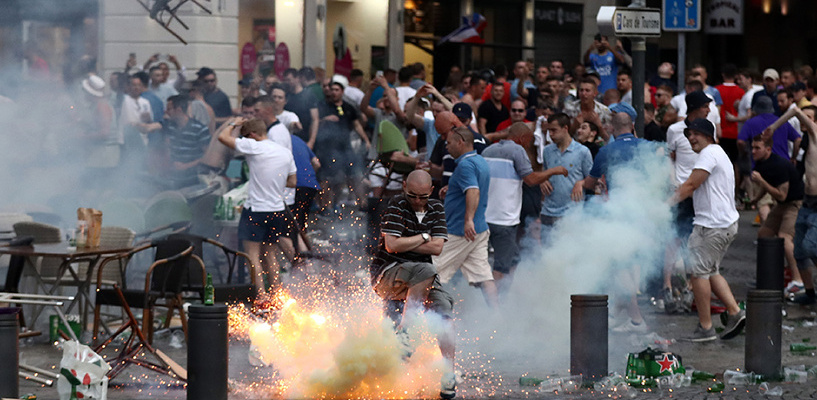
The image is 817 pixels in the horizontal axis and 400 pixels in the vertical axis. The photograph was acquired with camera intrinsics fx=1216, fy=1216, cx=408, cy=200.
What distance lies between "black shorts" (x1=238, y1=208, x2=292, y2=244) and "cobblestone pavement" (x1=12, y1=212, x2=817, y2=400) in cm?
128

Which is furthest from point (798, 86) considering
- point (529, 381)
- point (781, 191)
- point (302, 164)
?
point (529, 381)

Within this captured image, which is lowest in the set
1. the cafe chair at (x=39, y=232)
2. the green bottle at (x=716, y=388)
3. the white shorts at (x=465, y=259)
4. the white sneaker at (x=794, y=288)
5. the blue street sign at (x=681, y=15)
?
the green bottle at (x=716, y=388)

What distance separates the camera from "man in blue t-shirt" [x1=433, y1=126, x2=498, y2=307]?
9.18 metres

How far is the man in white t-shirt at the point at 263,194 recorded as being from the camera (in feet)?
32.9

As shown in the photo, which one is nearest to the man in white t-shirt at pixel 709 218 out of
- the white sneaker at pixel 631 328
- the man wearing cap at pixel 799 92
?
the white sneaker at pixel 631 328

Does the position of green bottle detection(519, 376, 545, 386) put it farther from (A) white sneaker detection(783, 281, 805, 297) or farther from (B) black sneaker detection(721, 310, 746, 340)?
(A) white sneaker detection(783, 281, 805, 297)

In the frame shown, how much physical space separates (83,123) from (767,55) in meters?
24.6

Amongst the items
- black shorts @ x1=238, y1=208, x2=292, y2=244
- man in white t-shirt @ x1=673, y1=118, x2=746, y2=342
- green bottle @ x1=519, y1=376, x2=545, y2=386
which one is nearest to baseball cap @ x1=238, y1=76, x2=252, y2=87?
black shorts @ x1=238, y1=208, x2=292, y2=244

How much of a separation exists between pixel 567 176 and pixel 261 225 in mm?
2614

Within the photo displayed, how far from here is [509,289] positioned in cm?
1008

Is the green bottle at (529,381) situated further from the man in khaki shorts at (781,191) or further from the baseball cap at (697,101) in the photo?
the man in khaki shorts at (781,191)

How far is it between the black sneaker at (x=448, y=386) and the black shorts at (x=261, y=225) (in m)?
3.39

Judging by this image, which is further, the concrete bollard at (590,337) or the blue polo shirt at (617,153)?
the blue polo shirt at (617,153)

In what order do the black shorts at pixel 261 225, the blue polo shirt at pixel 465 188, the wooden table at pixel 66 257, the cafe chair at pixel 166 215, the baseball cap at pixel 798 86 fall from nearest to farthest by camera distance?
the wooden table at pixel 66 257
the blue polo shirt at pixel 465 188
the black shorts at pixel 261 225
the cafe chair at pixel 166 215
the baseball cap at pixel 798 86
